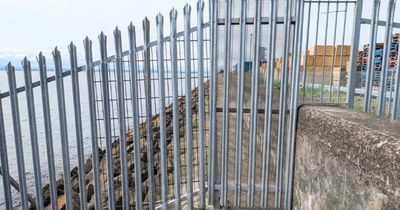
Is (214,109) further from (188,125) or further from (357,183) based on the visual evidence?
(357,183)

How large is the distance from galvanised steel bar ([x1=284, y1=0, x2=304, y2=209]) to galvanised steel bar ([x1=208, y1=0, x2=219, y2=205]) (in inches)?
28.0

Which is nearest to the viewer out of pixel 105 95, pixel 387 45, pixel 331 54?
pixel 105 95

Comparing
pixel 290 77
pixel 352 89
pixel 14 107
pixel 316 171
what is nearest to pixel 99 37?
pixel 14 107

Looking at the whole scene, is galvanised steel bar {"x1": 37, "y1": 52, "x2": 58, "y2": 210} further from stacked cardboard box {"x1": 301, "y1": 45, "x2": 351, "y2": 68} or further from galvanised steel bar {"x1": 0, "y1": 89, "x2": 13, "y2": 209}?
stacked cardboard box {"x1": 301, "y1": 45, "x2": 351, "y2": 68}

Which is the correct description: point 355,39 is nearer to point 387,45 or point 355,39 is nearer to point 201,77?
point 387,45

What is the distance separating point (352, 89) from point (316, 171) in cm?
104

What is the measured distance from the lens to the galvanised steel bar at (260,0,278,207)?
117 inches

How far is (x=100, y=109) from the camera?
3129 millimetres

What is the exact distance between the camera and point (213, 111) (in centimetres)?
310

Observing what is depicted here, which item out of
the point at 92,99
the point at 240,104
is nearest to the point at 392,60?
the point at 240,104

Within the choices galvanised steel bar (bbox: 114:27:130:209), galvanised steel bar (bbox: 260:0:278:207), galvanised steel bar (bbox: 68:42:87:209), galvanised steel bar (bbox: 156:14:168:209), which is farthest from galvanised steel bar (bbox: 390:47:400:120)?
galvanised steel bar (bbox: 68:42:87:209)

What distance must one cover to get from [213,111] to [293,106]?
774 mm

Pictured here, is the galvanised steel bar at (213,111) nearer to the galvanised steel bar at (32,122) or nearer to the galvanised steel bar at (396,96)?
the galvanised steel bar at (32,122)

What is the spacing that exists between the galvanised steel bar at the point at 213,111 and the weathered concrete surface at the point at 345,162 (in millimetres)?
799
